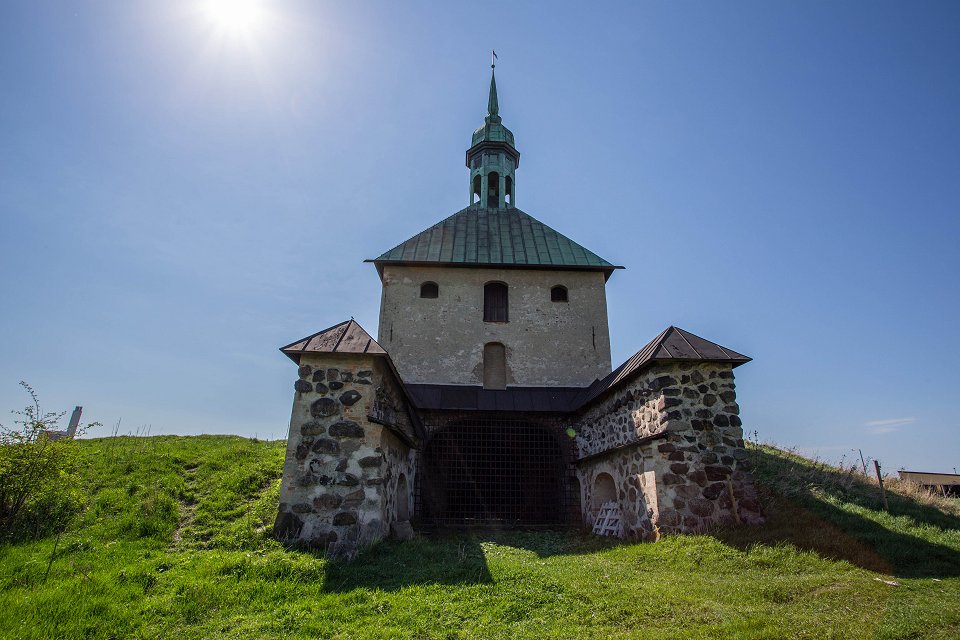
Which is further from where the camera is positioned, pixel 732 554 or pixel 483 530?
pixel 483 530

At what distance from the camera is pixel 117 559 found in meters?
6.71

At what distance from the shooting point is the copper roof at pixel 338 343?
878 cm

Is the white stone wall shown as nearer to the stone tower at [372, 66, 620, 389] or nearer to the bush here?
the stone tower at [372, 66, 620, 389]

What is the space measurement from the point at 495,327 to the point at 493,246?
3.03 metres

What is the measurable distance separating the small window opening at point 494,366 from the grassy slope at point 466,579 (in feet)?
19.4

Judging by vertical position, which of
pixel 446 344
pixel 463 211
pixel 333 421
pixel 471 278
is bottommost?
pixel 333 421

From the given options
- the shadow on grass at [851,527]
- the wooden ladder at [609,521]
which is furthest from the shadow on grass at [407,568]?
the shadow on grass at [851,527]

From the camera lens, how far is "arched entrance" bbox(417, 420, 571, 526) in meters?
13.3

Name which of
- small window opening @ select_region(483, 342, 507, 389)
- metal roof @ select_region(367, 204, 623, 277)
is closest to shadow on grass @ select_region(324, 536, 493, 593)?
small window opening @ select_region(483, 342, 507, 389)

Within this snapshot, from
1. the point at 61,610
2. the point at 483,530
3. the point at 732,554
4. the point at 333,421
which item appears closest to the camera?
the point at 61,610

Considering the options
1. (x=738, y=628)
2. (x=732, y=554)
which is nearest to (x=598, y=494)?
(x=732, y=554)

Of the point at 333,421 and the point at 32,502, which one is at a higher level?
the point at 333,421

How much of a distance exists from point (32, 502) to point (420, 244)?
38.3 ft

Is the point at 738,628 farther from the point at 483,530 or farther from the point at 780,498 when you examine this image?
the point at 483,530
